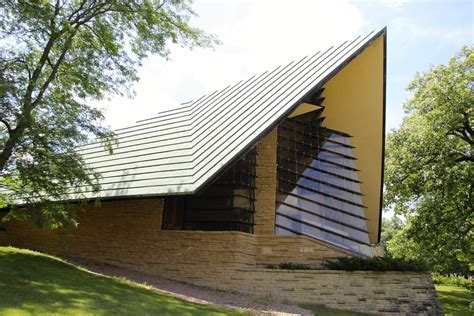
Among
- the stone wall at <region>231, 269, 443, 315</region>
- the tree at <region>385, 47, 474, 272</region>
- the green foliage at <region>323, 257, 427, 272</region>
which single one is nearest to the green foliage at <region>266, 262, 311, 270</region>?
the stone wall at <region>231, 269, 443, 315</region>

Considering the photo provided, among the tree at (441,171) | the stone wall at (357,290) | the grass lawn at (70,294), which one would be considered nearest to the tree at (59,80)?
the grass lawn at (70,294)

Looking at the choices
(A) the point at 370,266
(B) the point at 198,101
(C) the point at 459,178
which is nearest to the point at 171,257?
(A) the point at 370,266

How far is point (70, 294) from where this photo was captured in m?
7.70

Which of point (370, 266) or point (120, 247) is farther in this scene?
point (120, 247)

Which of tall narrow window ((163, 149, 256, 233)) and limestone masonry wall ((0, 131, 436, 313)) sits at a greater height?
tall narrow window ((163, 149, 256, 233))

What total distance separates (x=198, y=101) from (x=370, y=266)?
13.5 m

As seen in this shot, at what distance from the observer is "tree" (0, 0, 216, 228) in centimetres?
1003

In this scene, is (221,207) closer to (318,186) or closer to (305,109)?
(318,186)

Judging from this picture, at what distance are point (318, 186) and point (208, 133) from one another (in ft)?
17.4

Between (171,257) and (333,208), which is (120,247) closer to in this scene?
(171,257)

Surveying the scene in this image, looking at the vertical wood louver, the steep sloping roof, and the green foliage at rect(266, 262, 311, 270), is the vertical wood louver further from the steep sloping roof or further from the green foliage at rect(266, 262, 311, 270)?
the steep sloping roof

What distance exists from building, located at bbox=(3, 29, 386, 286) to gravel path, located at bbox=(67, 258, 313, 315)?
2.23ft

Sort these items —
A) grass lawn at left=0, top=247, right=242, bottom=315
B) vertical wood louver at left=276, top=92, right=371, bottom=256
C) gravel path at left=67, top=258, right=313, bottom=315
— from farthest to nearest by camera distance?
vertical wood louver at left=276, top=92, right=371, bottom=256 < gravel path at left=67, top=258, right=313, bottom=315 < grass lawn at left=0, top=247, right=242, bottom=315

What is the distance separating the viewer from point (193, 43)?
13898 millimetres
